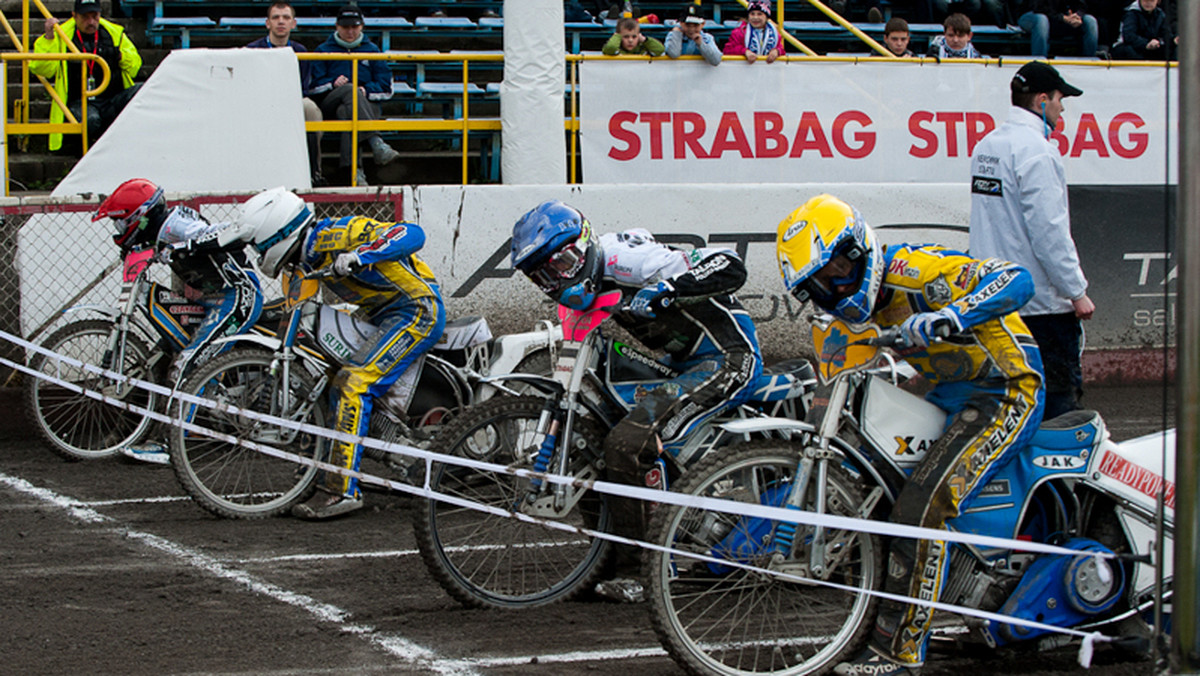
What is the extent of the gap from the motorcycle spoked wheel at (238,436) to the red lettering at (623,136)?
173 inches

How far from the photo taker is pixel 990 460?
4570 millimetres

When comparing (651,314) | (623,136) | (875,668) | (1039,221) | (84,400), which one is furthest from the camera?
(623,136)

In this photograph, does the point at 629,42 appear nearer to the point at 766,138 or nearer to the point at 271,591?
the point at 766,138

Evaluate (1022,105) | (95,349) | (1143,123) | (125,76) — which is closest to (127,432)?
(95,349)

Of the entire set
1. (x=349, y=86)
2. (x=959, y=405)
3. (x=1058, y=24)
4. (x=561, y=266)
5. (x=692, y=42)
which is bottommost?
(x=959, y=405)

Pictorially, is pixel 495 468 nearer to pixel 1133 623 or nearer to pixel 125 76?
pixel 1133 623

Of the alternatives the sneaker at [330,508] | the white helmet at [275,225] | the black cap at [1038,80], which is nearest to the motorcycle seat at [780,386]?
the black cap at [1038,80]

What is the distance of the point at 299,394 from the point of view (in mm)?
7652

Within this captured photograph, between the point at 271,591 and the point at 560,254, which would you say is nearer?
the point at 560,254

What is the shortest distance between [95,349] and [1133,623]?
7.03m

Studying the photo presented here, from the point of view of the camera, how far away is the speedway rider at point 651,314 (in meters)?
5.43

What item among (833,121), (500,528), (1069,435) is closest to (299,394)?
(500,528)

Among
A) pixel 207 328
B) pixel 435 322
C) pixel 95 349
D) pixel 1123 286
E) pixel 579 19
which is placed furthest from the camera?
pixel 579 19

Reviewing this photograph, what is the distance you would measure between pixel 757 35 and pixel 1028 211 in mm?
5930
